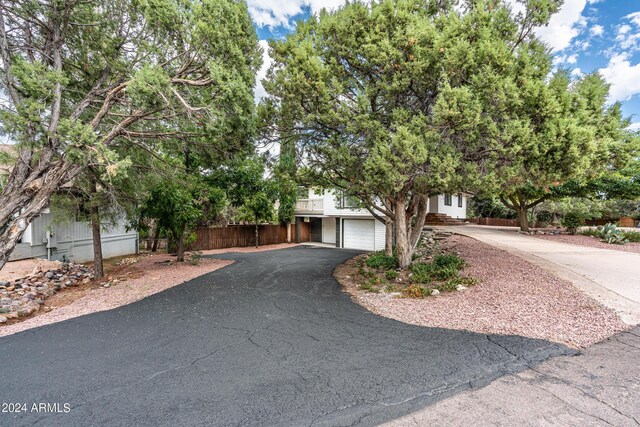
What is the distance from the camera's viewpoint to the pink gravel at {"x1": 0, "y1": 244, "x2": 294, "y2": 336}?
18.7 feet

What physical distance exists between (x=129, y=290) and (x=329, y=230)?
16.3m

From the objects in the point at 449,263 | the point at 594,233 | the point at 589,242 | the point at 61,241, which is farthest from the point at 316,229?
the point at 594,233

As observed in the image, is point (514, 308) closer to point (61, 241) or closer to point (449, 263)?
point (449, 263)

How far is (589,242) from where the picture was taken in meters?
12.8

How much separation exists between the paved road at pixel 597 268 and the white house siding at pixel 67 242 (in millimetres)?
14056

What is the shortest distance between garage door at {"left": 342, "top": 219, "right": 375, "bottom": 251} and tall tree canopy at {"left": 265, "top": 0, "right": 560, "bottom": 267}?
12038 mm

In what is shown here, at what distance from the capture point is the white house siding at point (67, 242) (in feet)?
38.0

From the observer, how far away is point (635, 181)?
13.5 metres

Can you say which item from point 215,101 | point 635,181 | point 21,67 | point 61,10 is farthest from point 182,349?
point 635,181

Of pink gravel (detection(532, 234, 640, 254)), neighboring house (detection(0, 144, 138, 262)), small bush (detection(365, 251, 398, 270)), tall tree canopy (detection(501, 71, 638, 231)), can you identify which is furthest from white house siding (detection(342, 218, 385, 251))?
neighboring house (detection(0, 144, 138, 262))

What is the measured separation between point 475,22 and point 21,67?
9.32m

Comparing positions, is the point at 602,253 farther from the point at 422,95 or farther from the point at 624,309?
the point at 422,95

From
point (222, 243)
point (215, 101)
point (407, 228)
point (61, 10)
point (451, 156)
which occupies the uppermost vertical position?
point (61, 10)

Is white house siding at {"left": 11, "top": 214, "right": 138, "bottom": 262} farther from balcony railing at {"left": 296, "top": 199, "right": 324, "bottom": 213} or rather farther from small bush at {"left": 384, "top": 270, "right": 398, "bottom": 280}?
balcony railing at {"left": 296, "top": 199, "right": 324, "bottom": 213}
